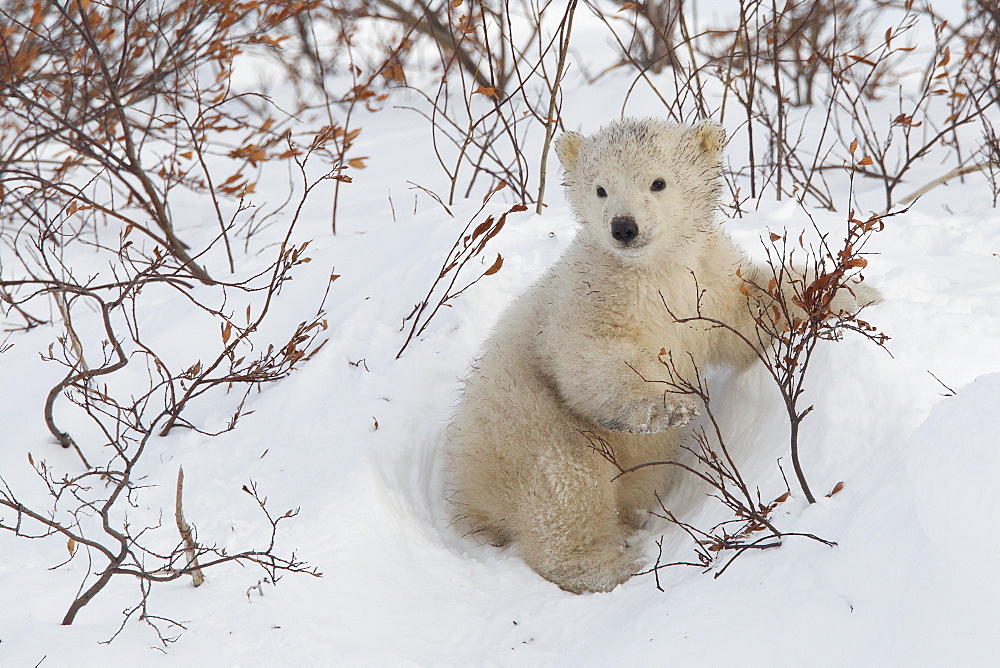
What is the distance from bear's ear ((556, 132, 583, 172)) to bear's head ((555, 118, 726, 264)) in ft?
0.11

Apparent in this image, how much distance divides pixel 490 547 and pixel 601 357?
969mm

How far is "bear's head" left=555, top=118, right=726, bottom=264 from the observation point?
3.05 meters

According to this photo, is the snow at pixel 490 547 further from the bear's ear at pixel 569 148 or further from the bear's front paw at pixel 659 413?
the bear's ear at pixel 569 148

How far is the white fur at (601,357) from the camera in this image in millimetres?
3125

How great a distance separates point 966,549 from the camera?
175cm

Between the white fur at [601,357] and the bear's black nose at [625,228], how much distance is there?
23mm

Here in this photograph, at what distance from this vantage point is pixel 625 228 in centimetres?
298

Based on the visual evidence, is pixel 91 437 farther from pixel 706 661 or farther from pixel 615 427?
pixel 706 661

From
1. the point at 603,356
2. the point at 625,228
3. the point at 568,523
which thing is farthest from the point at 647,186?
the point at 568,523

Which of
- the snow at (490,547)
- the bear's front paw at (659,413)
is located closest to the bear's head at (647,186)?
the bear's front paw at (659,413)

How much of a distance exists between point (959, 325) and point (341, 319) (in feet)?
9.27

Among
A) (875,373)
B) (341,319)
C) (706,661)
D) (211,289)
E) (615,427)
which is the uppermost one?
(211,289)

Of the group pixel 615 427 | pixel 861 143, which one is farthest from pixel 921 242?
pixel 861 143

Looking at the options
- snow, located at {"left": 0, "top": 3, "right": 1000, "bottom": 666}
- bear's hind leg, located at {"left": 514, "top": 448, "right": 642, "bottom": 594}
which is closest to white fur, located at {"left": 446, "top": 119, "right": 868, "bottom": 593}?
bear's hind leg, located at {"left": 514, "top": 448, "right": 642, "bottom": 594}
